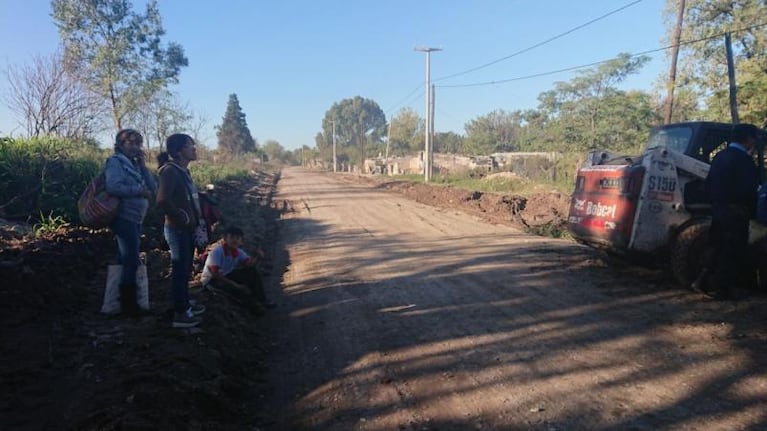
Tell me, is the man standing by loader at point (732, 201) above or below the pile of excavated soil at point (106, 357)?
above

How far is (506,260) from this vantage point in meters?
8.49

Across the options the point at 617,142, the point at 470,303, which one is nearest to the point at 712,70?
the point at 617,142

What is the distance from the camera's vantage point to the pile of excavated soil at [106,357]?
10.9ft

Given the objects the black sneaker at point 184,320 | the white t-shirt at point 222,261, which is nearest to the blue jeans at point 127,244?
the black sneaker at point 184,320

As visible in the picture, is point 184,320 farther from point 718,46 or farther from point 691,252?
point 718,46

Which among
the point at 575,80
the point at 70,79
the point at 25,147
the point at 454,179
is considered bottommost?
the point at 454,179

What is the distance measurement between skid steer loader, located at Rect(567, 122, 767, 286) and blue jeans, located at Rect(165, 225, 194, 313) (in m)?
5.23

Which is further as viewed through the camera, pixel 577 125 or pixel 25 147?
pixel 577 125

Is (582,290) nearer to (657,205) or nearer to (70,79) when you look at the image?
(657,205)

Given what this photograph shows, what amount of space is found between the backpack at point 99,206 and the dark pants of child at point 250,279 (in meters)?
1.61

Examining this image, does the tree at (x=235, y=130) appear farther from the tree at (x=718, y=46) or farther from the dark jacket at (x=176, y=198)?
the dark jacket at (x=176, y=198)

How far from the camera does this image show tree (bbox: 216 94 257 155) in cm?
7762

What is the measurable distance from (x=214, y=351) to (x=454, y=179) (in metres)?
29.1

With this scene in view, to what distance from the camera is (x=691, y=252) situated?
638 cm
